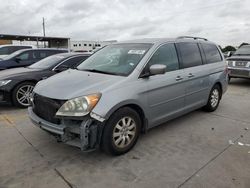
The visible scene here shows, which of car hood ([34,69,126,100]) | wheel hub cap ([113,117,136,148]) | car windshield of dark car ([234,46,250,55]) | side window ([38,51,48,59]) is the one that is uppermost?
car windshield of dark car ([234,46,250,55])

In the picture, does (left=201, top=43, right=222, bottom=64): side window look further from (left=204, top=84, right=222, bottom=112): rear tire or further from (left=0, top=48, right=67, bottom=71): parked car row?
(left=0, top=48, right=67, bottom=71): parked car row

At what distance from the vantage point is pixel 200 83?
455 cm

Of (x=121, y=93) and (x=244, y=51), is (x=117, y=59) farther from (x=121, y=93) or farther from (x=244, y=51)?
(x=244, y=51)

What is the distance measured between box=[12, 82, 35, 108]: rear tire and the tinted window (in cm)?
428

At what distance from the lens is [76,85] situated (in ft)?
10.3

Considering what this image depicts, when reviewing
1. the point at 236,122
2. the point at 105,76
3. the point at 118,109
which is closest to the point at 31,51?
the point at 105,76

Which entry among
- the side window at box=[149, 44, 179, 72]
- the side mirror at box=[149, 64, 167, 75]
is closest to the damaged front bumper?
the side mirror at box=[149, 64, 167, 75]

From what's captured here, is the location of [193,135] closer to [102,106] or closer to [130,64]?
[130,64]

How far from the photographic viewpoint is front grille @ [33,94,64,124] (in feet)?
9.66

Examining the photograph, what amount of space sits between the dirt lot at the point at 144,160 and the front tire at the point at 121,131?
0.50 ft

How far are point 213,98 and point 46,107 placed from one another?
378cm

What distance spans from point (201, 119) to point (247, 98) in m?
2.97

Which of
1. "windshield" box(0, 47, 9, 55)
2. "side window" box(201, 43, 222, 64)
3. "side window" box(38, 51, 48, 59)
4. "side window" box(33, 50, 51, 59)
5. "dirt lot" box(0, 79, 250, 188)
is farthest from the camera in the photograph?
"windshield" box(0, 47, 9, 55)

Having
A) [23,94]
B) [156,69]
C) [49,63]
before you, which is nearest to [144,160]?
[156,69]
